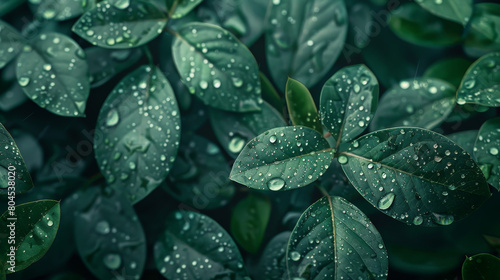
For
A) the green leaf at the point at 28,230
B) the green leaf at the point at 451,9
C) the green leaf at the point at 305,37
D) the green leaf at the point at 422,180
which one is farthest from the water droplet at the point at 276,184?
the green leaf at the point at 451,9

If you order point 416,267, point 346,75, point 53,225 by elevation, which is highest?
point 346,75

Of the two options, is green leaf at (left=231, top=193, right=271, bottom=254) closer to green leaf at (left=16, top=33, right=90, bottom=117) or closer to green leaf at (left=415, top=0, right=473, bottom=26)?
green leaf at (left=16, top=33, right=90, bottom=117)

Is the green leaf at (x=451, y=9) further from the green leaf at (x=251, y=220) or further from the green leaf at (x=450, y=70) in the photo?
the green leaf at (x=251, y=220)

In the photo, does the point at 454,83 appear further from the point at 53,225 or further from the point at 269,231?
the point at 53,225

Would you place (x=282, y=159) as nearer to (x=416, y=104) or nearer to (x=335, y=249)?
(x=335, y=249)

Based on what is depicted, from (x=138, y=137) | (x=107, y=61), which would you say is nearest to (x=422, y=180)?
(x=138, y=137)

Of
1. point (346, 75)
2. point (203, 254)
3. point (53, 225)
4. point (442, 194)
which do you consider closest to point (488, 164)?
point (442, 194)

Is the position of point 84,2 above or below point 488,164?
above
